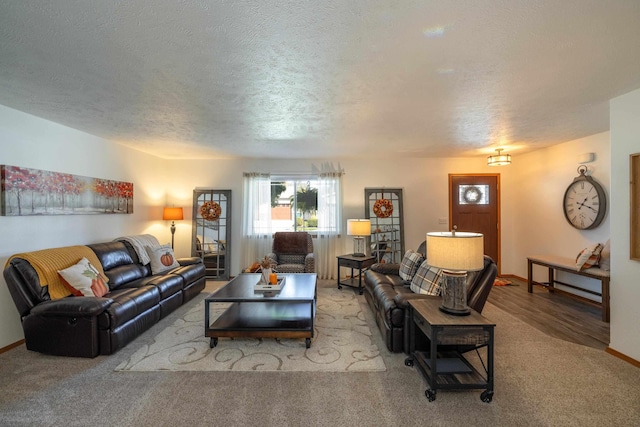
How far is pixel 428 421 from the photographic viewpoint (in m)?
1.86

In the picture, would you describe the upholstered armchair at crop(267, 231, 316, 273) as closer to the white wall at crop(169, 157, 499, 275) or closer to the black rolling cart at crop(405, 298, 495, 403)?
the white wall at crop(169, 157, 499, 275)

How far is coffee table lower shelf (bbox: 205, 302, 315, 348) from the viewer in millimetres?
2838

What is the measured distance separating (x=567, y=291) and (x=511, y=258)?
127 cm

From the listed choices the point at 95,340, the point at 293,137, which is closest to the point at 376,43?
the point at 293,137

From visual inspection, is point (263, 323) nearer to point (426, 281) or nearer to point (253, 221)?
point (426, 281)

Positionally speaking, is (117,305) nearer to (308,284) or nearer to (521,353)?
(308,284)

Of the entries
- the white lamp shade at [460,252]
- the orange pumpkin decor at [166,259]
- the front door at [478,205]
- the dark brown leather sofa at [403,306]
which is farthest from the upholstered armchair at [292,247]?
the white lamp shade at [460,252]

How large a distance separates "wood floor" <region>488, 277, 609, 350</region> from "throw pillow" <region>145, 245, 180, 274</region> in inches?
192

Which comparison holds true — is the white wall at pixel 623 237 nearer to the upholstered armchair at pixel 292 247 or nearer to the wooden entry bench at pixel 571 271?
the wooden entry bench at pixel 571 271

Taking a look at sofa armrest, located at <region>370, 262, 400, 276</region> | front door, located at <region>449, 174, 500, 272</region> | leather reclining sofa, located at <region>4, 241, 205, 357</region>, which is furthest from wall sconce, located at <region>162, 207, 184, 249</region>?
front door, located at <region>449, 174, 500, 272</region>

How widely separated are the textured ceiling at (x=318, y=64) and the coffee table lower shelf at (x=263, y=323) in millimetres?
2177

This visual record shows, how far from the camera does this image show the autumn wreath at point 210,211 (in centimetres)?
554

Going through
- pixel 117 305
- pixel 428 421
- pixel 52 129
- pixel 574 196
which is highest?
pixel 52 129

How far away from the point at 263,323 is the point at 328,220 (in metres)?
3.00
